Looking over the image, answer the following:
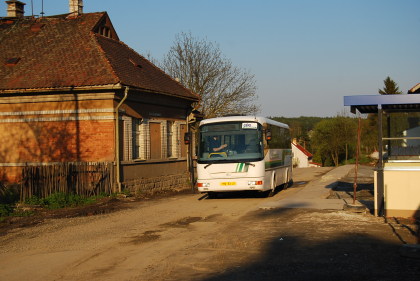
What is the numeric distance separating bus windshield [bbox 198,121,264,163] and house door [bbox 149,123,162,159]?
6.53 metres

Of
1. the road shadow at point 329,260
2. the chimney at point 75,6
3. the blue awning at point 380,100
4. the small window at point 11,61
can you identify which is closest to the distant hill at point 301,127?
the chimney at point 75,6

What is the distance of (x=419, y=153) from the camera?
13969mm

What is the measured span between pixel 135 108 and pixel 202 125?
4956 mm

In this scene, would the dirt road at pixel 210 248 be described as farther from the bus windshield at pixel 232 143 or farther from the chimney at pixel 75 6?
the chimney at pixel 75 6

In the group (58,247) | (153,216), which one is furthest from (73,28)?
(58,247)

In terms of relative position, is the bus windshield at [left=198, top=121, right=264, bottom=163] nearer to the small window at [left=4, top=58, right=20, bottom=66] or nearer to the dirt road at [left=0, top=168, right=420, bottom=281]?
the dirt road at [left=0, top=168, right=420, bottom=281]

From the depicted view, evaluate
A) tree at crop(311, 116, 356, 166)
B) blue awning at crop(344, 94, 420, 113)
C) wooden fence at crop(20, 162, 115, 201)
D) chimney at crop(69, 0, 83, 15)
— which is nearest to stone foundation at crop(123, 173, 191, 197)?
wooden fence at crop(20, 162, 115, 201)

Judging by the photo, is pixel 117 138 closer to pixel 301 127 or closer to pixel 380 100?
pixel 380 100

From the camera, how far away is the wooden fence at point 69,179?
18.8 meters

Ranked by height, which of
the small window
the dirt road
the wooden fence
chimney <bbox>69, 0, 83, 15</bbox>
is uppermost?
chimney <bbox>69, 0, 83, 15</bbox>

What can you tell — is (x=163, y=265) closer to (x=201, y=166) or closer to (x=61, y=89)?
(x=201, y=166)

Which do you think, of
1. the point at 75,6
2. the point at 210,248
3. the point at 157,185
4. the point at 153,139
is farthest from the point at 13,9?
the point at 210,248

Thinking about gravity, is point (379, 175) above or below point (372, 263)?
above

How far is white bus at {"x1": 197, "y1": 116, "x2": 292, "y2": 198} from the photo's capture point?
60.2ft
